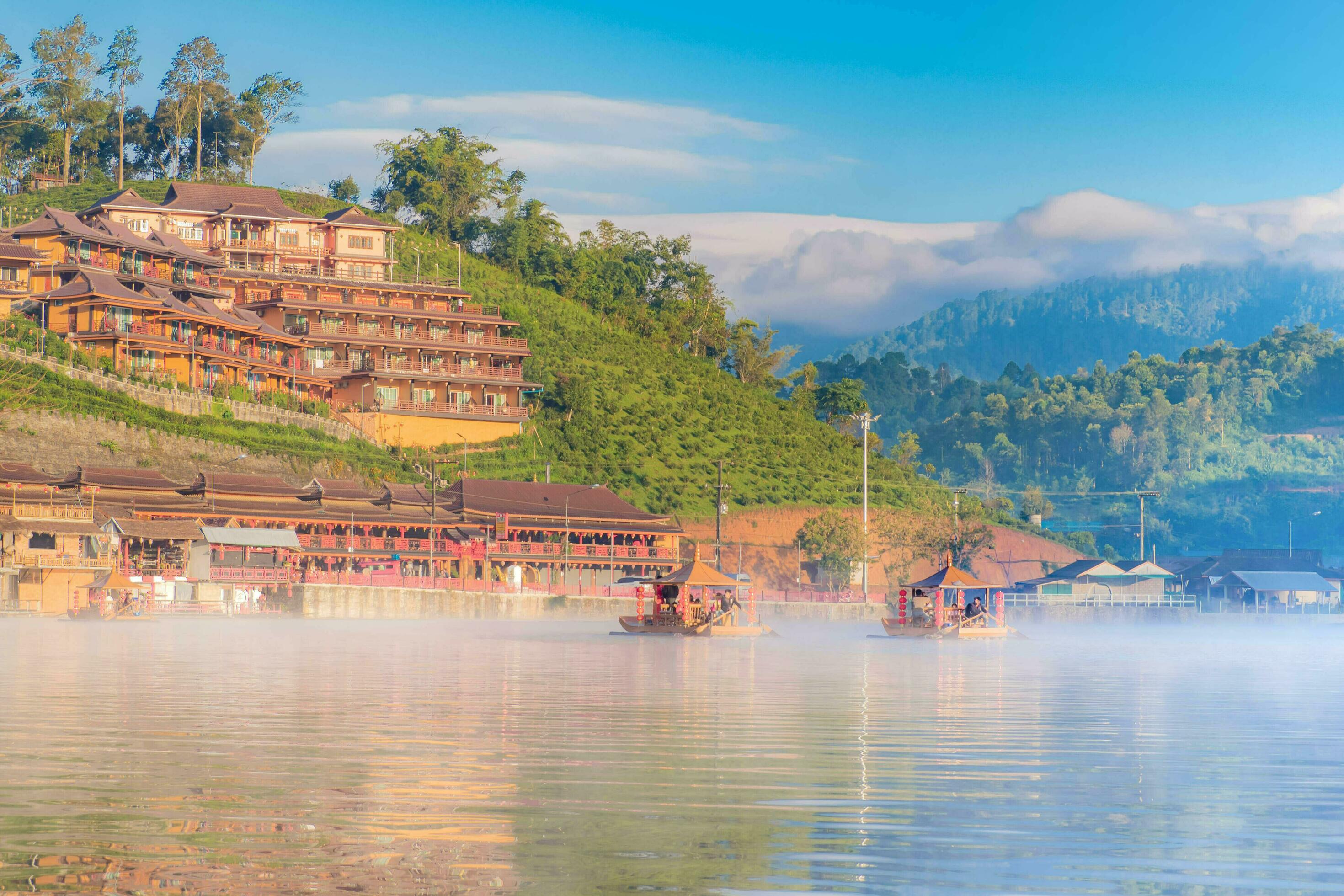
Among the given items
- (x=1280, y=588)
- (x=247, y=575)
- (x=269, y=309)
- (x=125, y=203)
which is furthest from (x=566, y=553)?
(x=1280, y=588)

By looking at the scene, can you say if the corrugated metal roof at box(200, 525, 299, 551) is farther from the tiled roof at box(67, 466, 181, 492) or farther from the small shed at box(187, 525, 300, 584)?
the tiled roof at box(67, 466, 181, 492)

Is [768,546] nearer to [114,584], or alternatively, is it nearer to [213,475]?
[213,475]

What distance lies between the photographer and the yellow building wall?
4646 inches

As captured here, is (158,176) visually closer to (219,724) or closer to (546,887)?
(219,724)

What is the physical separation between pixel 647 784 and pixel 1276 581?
131 metres

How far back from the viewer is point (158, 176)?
163625 mm

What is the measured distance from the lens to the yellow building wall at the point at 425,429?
11800 cm

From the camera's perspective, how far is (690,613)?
63.2 metres

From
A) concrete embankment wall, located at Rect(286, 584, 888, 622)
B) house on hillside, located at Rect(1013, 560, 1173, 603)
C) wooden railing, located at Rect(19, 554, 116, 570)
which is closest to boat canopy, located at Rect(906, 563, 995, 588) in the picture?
concrete embankment wall, located at Rect(286, 584, 888, 622)

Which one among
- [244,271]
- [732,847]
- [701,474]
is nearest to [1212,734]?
[732,847]

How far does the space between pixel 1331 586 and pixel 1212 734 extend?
123 metres

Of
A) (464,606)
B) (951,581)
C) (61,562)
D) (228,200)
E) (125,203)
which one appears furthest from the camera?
(228,200)

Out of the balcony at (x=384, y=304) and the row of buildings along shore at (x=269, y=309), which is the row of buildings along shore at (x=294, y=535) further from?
the balcony at (x=384, y=304)

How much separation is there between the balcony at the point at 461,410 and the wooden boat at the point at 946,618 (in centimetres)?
5775
